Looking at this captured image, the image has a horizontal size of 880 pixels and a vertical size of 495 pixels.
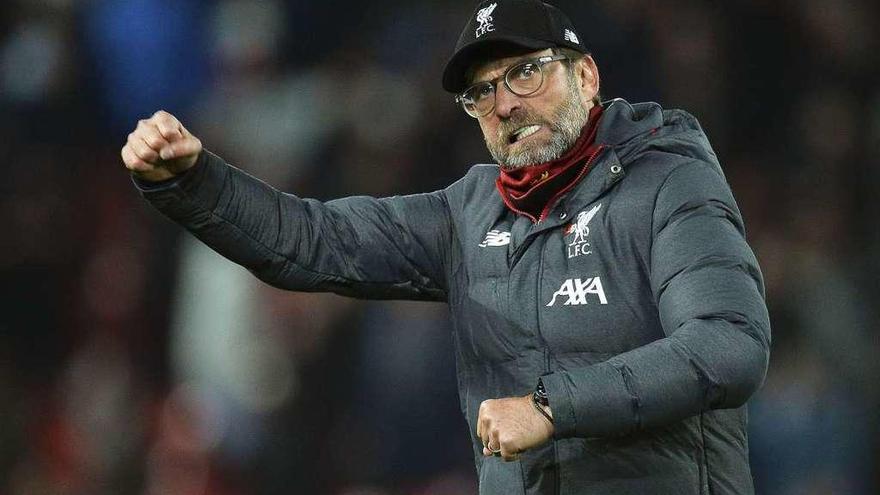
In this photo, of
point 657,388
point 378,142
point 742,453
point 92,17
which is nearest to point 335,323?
point 378,142

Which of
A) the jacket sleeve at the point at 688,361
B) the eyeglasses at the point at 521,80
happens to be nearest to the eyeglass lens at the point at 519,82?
the eyeglasses at the point at 521,80

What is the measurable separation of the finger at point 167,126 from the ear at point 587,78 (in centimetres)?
85

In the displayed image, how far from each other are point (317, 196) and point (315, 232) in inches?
78.3

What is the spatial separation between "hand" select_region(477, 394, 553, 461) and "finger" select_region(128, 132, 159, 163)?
77 centimetres

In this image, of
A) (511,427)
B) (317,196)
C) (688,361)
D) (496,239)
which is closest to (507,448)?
(511,427)

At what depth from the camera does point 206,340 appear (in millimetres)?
4234

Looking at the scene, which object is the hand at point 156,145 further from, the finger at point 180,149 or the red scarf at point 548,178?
the red scarf at point 548,178

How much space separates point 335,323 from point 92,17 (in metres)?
1.44

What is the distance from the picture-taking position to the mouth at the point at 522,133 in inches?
95.9

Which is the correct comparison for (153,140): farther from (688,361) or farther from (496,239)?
(688,361)

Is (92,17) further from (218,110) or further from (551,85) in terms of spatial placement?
(551,85)

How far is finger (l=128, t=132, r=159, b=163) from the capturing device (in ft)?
7.01

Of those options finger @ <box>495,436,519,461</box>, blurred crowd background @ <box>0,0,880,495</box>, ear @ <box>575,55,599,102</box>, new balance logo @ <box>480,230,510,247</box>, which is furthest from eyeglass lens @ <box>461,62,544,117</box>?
blurred crowd background @ <box>0,0,880,495</box>

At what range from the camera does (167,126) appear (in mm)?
2137
